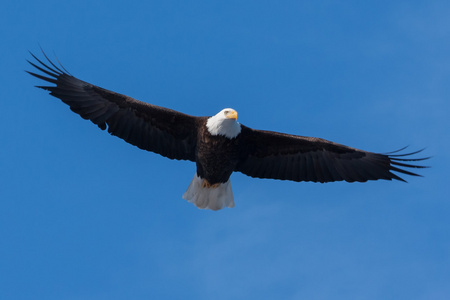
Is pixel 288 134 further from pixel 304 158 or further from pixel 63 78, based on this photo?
pixel 63 78

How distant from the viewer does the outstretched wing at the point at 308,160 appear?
45.8 ft

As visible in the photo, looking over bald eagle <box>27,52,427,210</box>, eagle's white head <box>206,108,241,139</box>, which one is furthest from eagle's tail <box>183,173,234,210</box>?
eagle's white head <box>206,108,241,139</box>

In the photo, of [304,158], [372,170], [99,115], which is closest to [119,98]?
[99,115]

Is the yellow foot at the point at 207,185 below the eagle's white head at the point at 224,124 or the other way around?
below

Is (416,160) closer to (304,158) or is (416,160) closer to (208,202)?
(304,158)

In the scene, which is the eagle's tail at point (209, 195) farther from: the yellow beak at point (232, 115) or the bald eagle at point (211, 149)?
the yellow beak at point (232, 115)

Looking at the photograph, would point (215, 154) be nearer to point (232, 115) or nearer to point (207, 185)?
point (232, 115)

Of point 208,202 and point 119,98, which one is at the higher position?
point 119,98

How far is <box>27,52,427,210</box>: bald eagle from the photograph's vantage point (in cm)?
1371

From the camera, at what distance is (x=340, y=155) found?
14.1m

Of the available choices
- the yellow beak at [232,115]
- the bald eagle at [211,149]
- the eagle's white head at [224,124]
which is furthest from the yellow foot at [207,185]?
the yellow beak at [232,115]

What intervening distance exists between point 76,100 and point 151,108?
1108mm

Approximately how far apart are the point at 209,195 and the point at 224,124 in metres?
1.47

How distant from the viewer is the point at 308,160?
557 inches
